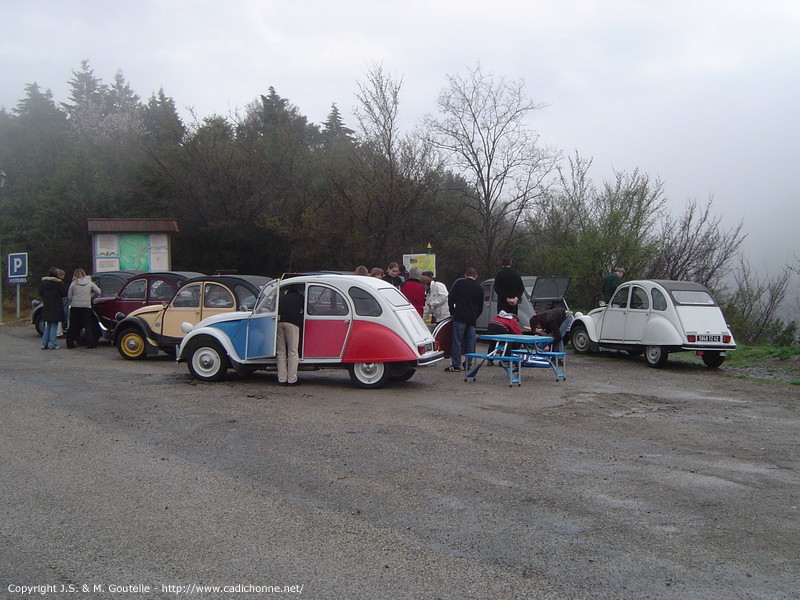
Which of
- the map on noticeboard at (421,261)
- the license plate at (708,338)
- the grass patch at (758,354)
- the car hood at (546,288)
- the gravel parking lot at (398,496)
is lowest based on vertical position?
the gravel parking lot at (398,496)

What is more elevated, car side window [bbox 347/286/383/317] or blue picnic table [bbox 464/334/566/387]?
car side window [bbox 347/286/383/317]

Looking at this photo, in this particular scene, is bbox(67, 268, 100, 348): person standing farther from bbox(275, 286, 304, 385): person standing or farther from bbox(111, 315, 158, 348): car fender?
bbox(275, 286, 304, 385): person standing

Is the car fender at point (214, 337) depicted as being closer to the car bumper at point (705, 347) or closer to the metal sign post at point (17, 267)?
the car bumper at point (705, 347)

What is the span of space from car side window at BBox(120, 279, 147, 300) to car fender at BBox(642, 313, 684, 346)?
11593 millimetres

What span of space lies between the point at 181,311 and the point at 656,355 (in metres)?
9.85

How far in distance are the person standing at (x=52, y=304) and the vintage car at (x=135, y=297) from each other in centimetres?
94

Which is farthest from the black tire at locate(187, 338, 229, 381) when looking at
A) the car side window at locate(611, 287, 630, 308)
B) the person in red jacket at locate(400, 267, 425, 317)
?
the car side window at locate(611, 287, 630, 308)

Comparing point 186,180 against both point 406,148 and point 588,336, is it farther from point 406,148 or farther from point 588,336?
point 588,336

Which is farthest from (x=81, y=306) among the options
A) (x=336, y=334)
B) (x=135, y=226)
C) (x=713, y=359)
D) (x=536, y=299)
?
(x=713, y=359)

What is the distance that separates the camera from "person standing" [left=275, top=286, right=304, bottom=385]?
11.5 metres

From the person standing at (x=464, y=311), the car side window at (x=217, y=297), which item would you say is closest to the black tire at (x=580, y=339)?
the person standing at (x=464, y=311)

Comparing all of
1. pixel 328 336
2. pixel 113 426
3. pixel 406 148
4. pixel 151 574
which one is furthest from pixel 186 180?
pixel 151 574

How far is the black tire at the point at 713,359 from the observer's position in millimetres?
15258

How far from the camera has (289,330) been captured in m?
11.5
